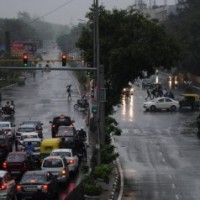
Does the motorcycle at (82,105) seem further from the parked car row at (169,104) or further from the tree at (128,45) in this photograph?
the tree at (128,45)

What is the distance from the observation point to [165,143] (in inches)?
2154

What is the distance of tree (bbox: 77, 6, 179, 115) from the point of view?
60.2 meters

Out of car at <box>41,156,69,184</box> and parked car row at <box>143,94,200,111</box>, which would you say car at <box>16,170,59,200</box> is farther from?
parked car row at <box>143,94,200,111</box>

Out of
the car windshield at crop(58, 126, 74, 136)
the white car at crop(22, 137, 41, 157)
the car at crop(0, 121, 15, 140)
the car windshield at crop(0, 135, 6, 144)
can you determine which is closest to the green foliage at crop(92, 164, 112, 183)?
the white car at crop(22, 137, 41, 157)

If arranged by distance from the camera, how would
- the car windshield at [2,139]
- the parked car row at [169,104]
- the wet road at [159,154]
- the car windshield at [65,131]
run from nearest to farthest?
the wet road at [159,154]
the car windshield at [2,139]
the car windshield at [65,131]
the parked car row at [169,104]

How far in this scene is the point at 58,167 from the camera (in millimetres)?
36688

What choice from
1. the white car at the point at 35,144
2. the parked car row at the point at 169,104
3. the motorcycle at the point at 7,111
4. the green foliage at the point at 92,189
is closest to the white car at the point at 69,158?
the white car at the point at 35,144

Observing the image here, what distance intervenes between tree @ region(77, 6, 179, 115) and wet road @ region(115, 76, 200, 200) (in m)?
4.77

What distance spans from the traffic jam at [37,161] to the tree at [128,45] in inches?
211

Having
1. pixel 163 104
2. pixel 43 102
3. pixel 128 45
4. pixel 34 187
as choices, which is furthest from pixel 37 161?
pixel 43 102

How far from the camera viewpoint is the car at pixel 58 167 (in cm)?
3634

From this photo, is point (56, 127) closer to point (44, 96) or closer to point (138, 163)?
point (138, 163)

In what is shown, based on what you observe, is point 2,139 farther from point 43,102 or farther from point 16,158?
point 43,102

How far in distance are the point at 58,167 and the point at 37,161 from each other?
7.08 metres
